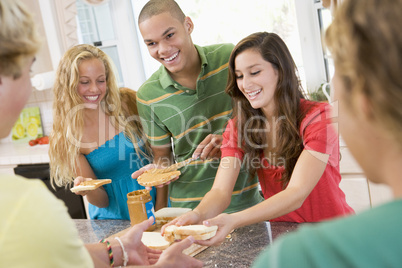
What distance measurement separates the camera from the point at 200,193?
229cm

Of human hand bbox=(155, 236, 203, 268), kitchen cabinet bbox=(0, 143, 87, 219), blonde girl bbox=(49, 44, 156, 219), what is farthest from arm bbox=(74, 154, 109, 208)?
kitchen cabinet bbox=(0, 143, 87, 219)

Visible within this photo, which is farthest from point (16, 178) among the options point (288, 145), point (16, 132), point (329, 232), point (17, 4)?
point (16, 132)

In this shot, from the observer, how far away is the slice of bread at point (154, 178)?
6.17 ft

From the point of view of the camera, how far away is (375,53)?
1.79 feet

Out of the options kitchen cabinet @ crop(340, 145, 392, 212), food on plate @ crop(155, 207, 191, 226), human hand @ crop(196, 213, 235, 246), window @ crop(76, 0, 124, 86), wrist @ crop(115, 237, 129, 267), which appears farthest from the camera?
window @ crop(76, 0, 124, 86)

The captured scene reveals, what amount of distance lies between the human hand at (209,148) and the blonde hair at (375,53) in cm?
150

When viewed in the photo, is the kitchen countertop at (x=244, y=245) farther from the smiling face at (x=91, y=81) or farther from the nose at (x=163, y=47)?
the nose at (x=163, y=47)

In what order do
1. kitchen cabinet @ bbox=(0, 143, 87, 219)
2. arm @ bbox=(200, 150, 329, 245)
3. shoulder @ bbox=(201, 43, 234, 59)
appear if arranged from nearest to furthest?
1. arm @ bbox=(200, 150, 329, 245)
2. shoulder @ bbox=(201, 43, 234, 59)
3. kitchen cabinet @ bbox=(0, 143, 87, 219)

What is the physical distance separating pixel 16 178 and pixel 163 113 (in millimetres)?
1493

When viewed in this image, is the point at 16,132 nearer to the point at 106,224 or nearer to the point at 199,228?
the point at 106,224

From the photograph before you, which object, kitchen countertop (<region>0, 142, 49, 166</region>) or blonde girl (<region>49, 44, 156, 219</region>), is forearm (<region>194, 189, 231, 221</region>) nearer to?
blonde girl (<region>49, 44, 156, 219</region>)

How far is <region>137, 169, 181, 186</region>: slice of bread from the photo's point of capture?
188 centimetres

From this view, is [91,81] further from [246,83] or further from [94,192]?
[246,83]

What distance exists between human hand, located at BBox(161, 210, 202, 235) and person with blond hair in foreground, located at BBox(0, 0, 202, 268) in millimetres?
751
